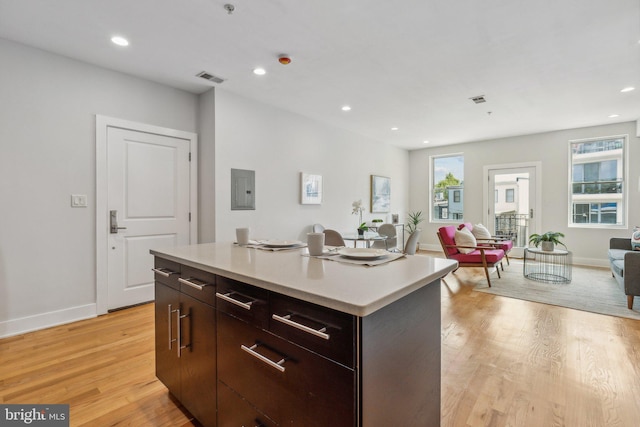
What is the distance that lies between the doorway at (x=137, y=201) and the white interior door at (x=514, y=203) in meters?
6.16

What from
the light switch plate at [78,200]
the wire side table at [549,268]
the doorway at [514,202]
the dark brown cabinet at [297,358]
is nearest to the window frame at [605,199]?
the doorway at [514,202]

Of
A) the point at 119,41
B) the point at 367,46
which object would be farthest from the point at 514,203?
the point at 119,41

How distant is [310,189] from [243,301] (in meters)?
3.88

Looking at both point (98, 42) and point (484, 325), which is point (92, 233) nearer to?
point (98, 42)

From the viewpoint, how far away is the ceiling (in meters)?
2.28

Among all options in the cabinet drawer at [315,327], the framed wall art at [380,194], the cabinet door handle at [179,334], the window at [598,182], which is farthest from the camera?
the framed wall art at [380,194]

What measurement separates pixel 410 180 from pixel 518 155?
2423 mm

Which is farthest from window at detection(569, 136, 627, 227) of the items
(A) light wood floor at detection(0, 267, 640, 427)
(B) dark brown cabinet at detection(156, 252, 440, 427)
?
(B) dark brown cabinet at detection(156, 252, 440, 427)

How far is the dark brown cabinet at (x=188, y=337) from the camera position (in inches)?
55.3

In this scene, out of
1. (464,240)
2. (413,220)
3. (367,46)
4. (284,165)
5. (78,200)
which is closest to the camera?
(367,46)

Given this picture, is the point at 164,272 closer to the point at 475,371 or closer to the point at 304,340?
the point at 304,340

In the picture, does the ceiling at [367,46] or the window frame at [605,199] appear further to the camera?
the window frame at [605,199]

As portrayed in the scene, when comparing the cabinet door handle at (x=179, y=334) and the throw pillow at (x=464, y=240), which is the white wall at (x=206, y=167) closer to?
the cabinet door handle at (x=179, y=334)

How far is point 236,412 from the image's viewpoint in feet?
4.13
